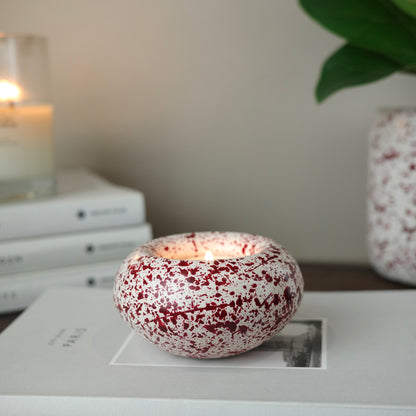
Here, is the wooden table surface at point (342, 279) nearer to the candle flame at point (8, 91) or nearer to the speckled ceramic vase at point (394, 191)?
the speckled ceramic vase at point (394, 191)

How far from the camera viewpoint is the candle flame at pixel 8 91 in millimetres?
549

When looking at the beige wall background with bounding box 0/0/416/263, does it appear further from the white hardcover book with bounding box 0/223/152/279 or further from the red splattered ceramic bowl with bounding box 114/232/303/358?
the red splattered ceramic bowl with bounding box 114/232/303/358

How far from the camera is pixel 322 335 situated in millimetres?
387

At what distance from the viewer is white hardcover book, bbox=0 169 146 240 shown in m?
0.52

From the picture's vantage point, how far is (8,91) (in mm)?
550

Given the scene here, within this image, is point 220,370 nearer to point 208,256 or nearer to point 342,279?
point 208,256

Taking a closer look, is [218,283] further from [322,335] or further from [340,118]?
[340,118]

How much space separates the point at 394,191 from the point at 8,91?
358 mm

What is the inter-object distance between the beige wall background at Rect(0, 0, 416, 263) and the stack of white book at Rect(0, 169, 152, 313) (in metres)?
0.16

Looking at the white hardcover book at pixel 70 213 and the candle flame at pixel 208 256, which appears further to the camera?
the white hardcover book at pixel 70 213

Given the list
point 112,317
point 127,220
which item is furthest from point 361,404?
point 127,220

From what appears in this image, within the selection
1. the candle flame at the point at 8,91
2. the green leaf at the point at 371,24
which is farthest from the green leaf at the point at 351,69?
the candle flame at the point at 8,91

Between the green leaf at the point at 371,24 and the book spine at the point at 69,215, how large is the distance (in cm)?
22

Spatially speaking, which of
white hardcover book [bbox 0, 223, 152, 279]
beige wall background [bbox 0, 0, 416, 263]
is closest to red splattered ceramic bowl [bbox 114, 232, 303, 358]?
white hardcover book [bbox 0, 223, 152, 279]
